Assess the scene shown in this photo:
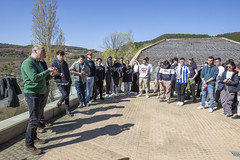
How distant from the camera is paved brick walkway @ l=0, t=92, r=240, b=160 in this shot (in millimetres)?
3113

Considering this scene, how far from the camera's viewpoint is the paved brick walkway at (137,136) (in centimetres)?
311

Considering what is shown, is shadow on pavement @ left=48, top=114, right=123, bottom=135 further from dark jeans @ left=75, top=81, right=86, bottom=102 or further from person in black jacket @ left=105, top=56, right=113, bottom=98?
person in black jacket @ left=105, top=56, right=113, bottom=98

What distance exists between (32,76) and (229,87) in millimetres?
5744

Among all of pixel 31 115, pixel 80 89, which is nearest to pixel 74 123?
pixel 80 89

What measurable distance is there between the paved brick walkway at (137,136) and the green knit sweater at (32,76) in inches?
48.3

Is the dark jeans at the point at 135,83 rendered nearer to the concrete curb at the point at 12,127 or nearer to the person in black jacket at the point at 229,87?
the person in black jacket at the point at 229,87

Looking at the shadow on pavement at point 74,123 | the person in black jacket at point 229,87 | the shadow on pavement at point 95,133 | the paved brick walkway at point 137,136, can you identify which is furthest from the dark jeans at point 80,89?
the person in black jacket at point 229,87

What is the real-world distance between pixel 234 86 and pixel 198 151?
10.4 ft

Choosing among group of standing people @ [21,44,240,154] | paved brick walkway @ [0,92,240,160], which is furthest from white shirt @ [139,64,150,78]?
paved brick walkway @ [0,92,240,160]

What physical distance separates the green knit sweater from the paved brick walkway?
48.3 inches

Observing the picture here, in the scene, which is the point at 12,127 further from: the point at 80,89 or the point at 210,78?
the point at 210,78

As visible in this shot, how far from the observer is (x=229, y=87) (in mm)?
5344

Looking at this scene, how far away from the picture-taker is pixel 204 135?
159 inches

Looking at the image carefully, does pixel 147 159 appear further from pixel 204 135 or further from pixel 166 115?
pixel 166 115
